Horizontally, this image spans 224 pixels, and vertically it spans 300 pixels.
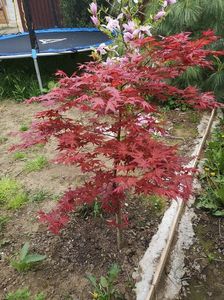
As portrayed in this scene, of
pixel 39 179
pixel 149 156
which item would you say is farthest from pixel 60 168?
pixel 149 156

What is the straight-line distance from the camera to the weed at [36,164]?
142 inches

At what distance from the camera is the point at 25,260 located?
2279 millimetres

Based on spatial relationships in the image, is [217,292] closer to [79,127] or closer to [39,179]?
[79,127]

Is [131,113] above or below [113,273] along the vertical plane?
above

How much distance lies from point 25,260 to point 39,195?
3.02 ft

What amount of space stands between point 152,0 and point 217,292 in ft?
13.9

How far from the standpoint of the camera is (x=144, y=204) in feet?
9.55

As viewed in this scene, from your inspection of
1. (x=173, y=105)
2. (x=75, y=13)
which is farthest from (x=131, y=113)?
(x=75, y=13)

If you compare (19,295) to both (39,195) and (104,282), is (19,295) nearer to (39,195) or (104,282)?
(104,282)

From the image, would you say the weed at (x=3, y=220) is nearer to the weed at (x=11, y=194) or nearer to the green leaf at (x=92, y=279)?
the weed at (x=11, y=194)

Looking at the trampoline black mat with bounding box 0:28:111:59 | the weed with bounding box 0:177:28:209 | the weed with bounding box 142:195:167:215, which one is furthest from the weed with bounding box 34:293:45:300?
the trampoline black mat with bounding box 0:28:111:59

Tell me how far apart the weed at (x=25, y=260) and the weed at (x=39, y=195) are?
77cm

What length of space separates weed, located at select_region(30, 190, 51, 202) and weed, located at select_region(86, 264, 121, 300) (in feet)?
3.80

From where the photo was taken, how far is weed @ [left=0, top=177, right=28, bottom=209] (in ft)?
9.93
